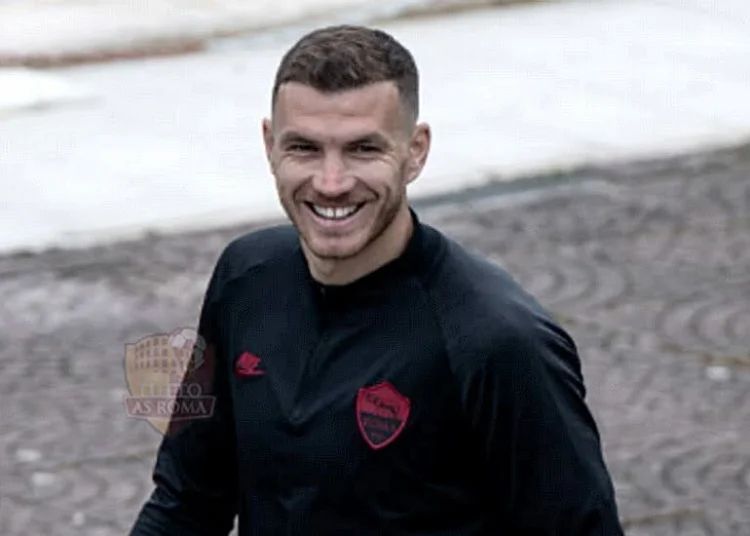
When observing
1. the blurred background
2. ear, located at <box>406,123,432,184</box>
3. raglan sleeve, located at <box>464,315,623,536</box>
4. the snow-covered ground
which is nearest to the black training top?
raglan sleeve, located at <box>464,315,623,536</box>

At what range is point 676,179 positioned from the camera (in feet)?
35.3

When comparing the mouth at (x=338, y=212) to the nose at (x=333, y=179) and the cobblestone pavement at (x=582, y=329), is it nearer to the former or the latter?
the nose at (x=333, y=179)

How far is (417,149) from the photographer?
3.52 m

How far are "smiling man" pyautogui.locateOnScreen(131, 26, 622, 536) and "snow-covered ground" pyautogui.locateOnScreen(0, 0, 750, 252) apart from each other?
647 cm

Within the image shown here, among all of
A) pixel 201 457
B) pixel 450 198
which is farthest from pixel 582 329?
pixel 201 457

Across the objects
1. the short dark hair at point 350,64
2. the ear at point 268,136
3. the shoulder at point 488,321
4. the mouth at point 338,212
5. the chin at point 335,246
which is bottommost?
the shoulder at point 488,321

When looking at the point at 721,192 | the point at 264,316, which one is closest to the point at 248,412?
the point at 264,316

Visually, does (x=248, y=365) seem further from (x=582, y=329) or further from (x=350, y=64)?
(x=582, y=329)

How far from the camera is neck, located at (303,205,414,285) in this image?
11.5 feet

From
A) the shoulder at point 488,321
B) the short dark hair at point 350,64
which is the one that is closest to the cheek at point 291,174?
the short dark hair at point 350,64

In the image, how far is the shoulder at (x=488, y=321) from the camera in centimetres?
337

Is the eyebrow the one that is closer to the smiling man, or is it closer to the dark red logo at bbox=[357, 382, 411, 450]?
the smiling man

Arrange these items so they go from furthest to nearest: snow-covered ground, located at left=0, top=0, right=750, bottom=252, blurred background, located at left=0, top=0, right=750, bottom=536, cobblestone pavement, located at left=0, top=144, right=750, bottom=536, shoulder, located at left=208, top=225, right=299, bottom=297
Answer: snow-covered ground, located at left=0, top=0, right=750, bottom=252 → blurred background, located at left=0, top=0, right=750, bottom=536 → cobblestone pavement, located at left=0, top=144, right=750, bottom=536 → shoulder, located at left=208, top=225, right=299, bottom=297

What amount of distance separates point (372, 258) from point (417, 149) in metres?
0.20
